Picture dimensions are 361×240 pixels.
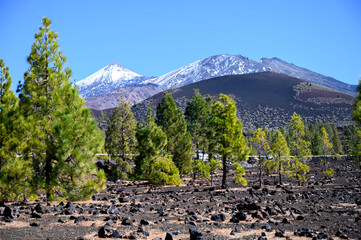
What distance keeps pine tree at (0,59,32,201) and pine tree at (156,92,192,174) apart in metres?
21.6

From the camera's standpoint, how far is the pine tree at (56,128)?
13.1m

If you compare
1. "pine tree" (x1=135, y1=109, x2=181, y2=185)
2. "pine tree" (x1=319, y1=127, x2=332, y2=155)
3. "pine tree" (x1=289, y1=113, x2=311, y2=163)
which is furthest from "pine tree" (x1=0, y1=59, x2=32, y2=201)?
"pine tree" (x1=319, y1=127, x2=332, y2=155)

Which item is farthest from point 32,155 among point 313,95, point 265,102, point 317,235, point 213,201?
point 313,95

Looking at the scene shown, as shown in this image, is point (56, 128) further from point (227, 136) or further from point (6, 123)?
point (227, 136)

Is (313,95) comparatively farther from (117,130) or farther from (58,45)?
(58,45)

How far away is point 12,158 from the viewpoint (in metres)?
13.7

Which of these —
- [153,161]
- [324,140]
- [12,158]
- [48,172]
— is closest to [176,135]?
[153,161]

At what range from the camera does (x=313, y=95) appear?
194125mm

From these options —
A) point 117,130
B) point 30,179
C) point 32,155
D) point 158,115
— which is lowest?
point 30,179

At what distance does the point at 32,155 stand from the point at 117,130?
19421 mm

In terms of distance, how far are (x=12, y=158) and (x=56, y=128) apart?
303 centimetres

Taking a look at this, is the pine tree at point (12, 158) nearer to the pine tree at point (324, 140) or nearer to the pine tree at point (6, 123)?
the pine tree at point (6, 123)

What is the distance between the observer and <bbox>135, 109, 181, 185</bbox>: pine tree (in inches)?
1052

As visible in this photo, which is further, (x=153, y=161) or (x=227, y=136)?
(x=153, y=161)
